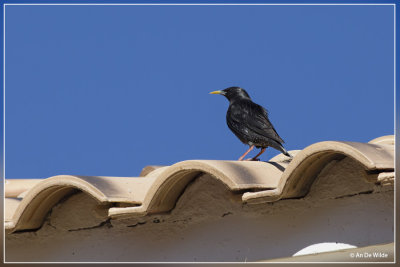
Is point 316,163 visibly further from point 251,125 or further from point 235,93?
point 235,93

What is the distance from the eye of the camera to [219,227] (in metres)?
4.04

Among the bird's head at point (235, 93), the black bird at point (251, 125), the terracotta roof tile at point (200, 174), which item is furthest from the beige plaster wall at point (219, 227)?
the bird's head at point (235, 93)

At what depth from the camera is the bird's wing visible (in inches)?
189

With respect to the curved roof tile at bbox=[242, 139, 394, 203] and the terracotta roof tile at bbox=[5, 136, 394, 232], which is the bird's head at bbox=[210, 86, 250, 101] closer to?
the terracotta roof tile at bbox=[5, 136, 394, 232]

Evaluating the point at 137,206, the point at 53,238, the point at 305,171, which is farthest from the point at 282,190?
the point at 53,238

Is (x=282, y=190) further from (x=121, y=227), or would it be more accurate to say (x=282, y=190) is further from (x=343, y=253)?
(x=121, y=227)

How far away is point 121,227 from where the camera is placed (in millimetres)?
4461

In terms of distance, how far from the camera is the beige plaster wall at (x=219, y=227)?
3514 millimetres

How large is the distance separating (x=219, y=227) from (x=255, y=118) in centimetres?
118

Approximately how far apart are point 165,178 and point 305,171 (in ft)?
2.47

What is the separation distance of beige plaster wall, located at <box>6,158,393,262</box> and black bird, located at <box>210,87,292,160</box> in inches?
29.1

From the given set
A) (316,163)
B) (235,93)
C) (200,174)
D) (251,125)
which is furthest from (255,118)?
(316,163)

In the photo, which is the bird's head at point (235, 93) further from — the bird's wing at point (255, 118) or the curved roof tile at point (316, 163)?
the curved roof tile at point (316, 163)

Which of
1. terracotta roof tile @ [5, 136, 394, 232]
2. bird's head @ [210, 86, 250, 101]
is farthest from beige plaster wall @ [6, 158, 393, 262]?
bird's head @ [210, 86, 250, 101]
